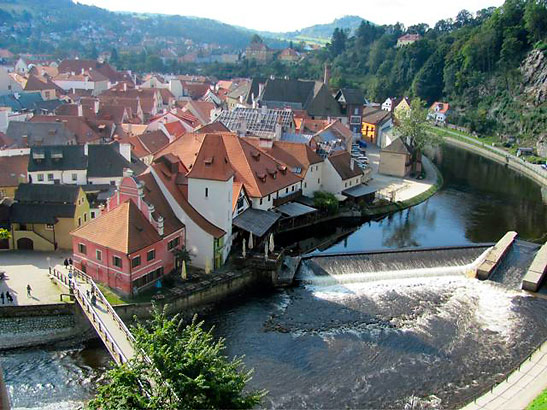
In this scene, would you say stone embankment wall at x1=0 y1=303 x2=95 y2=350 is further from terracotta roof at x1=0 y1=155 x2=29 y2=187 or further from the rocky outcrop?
the rocky outcrop

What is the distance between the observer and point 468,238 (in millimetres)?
55406

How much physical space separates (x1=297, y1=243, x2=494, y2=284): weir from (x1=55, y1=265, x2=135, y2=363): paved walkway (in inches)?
604

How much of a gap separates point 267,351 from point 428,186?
4672cm

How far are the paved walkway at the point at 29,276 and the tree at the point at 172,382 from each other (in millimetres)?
15334

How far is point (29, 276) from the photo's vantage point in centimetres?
3812

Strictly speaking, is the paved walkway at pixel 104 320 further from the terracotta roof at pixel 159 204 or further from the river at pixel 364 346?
the terracotta roof at pixel 159 204

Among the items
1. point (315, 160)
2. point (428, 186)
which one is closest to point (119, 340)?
point (315, 160)

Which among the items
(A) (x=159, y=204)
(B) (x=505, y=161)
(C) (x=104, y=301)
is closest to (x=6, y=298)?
(C) (x=104, y=301)

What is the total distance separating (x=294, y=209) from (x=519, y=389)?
2820 centimetres

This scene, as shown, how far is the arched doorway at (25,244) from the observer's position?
4247 cm

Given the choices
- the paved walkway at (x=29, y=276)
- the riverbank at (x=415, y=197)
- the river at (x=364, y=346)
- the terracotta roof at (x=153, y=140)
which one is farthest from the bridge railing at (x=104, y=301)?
the riverbank at (x=415, y=197)

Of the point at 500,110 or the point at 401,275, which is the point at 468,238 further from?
the point at 500,110

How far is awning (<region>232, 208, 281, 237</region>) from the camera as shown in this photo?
4528 centimetres

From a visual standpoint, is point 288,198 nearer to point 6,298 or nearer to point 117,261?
point 117,261
